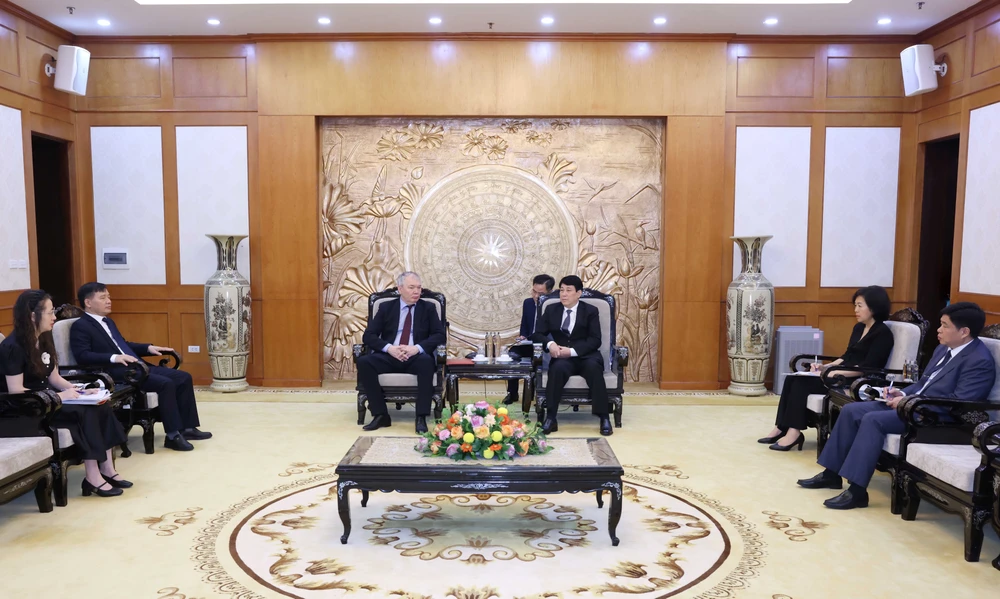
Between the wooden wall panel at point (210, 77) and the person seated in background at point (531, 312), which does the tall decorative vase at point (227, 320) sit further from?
the person seated in background at point (531, 312)

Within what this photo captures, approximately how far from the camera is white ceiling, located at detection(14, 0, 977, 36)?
20.8ft

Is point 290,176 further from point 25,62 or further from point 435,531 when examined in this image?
point 435,531

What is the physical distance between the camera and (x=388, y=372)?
5.73 m

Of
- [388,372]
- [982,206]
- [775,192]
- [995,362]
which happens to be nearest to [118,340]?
[388,372]

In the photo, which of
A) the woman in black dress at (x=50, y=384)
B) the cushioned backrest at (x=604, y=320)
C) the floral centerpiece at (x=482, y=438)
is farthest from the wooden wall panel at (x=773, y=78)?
the woman in black dress at (x=50, y=384)

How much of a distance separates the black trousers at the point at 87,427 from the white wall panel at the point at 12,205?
3042 millimetres

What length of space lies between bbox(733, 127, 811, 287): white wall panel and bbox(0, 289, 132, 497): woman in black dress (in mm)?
5982

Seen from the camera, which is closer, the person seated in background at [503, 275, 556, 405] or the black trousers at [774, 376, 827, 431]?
the black trousers at [774, 376, 827, 431]

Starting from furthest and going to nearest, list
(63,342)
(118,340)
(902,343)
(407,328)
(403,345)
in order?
(407,328)
(403,345)
(118,340)
(63,342)
(902,343)

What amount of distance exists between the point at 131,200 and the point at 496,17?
4350mm

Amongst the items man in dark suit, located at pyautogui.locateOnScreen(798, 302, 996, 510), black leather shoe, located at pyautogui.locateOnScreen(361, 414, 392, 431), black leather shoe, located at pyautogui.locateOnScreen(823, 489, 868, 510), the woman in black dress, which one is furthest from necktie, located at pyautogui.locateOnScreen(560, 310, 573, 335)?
the woman in black dress

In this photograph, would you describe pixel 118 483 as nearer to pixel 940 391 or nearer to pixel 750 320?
pixel 940 391

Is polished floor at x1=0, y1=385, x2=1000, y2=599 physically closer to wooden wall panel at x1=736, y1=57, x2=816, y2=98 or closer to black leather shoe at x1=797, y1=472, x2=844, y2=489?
black leather shoe at x1=797, y1=472, x2=844, y2=489

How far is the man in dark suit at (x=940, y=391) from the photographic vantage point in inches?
149
